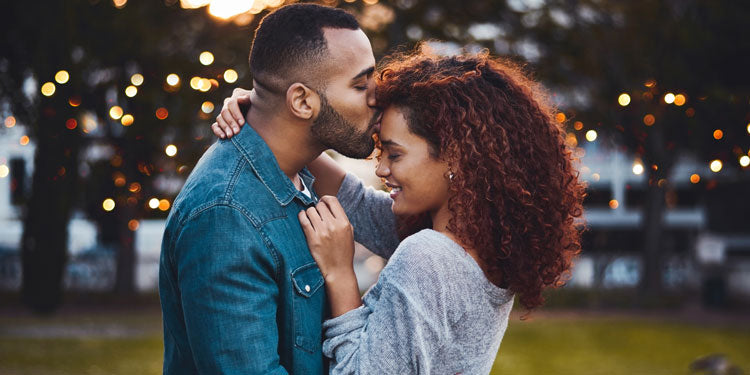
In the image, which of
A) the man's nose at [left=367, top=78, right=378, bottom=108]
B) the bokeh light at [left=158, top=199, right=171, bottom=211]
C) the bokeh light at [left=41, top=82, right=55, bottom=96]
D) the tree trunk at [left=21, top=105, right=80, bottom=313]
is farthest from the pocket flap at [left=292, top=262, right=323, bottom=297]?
the tree trunk at [left=21, top=105, right=80, bottom=313]

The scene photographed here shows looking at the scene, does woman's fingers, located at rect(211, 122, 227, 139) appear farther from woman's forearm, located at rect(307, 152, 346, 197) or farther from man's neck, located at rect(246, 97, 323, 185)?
woman's forearm, located at rect(307, 152, 346, 197)

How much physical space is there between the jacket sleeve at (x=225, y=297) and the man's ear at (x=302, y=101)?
45 centimetres

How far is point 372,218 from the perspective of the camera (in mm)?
3154

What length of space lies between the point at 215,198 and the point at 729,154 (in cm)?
390

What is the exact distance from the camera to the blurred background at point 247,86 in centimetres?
572

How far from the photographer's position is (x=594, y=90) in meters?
13.6

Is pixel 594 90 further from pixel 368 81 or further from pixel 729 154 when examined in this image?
pixel 368 81

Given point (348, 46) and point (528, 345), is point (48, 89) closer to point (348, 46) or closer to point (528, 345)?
point (348, 46)

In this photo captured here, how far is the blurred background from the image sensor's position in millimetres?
5719

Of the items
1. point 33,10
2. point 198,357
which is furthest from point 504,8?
point 198,357

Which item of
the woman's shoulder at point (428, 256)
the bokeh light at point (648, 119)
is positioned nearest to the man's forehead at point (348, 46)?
the woman's shoulder at point (428, 256)

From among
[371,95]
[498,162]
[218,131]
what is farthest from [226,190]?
[498,162]

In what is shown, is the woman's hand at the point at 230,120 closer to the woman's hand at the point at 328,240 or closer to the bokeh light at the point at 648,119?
the woman's hand at the point at 328,240

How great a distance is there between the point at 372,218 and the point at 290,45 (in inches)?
37.8
